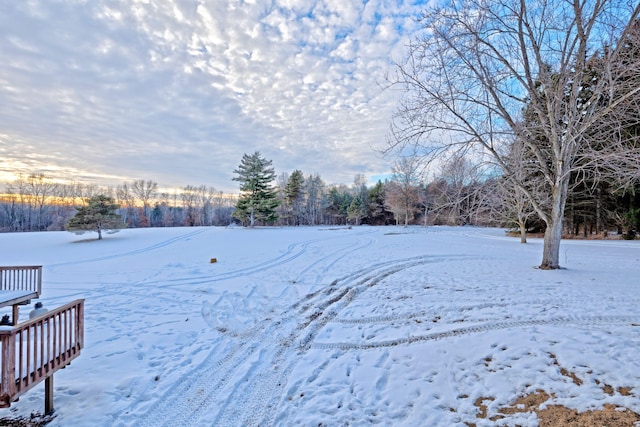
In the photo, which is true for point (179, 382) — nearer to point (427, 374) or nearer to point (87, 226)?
point (427, 374)

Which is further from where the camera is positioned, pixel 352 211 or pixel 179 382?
pixel 352 211

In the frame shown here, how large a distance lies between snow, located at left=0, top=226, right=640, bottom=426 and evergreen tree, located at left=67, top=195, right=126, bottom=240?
12735mm

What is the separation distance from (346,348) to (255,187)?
90.6ft

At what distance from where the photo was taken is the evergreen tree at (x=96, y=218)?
1879 centimetres

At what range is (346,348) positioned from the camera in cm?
420

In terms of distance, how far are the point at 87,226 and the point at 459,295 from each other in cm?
2195

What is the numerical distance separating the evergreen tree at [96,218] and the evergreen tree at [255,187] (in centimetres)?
1182

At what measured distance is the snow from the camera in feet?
9.64

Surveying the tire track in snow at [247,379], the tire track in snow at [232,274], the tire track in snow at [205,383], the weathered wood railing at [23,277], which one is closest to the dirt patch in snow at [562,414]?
the tire track in snow at [247,379]

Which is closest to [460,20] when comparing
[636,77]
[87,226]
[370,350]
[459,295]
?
[636,77]

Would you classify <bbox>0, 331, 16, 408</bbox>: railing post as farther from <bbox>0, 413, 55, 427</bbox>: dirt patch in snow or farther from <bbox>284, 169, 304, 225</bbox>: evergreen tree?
<bbox>284, 169, 304, 225</bbox>: evergreen tree

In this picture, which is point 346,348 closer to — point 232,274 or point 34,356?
point 34,356

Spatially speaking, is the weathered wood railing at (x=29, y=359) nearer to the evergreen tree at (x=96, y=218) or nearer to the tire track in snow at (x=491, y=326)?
the tire track in snow at (x=491, y=326)

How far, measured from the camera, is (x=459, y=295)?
20.7ft
